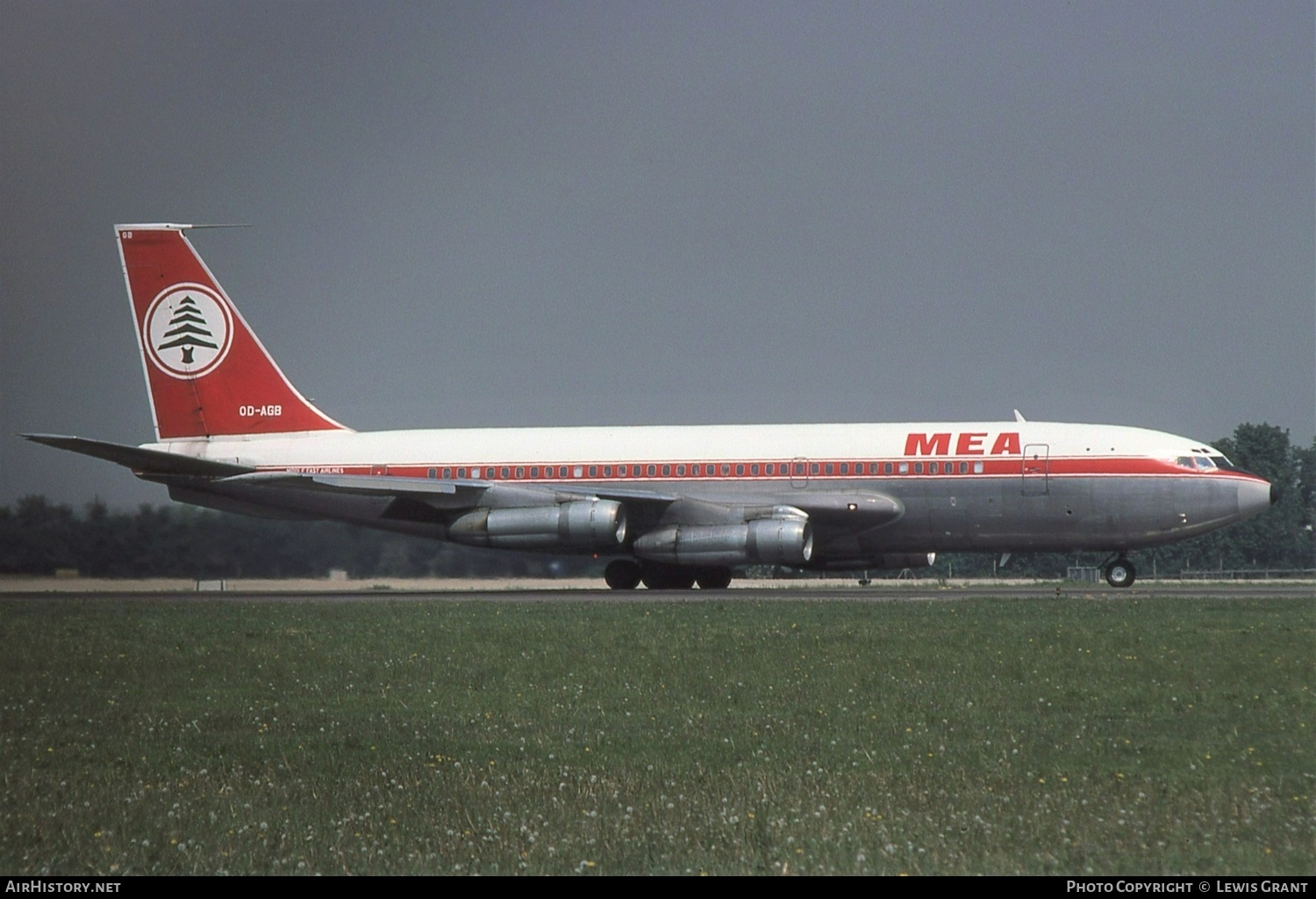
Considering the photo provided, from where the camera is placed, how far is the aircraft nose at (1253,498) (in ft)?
112

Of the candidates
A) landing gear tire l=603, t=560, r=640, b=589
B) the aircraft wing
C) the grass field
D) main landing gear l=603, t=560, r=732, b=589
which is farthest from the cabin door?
the grass field

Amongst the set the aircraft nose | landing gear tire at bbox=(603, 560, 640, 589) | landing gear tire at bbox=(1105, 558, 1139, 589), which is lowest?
landing gear tire at bbox=(1105, 558, 1139, 589)

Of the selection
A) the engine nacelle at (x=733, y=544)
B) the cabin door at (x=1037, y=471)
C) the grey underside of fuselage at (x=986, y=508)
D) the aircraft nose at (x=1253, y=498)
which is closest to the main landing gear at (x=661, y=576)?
the grey underside of fuselage at (x=986, y=508)

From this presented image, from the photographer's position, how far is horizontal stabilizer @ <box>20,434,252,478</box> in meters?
34.7

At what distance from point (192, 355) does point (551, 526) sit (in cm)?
1244

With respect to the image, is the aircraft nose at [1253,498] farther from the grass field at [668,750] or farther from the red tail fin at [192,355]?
the red tail fin at [192,355]

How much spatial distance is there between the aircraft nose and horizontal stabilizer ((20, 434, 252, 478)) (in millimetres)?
24620

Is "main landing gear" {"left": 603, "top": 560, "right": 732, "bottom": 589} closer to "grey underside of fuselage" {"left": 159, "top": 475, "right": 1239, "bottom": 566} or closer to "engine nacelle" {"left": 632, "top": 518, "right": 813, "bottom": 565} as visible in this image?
"grey underside of fuselage" {"left": 159, "top": 475, "right": 1239, "bottom": 566}

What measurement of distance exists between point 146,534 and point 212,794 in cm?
2526

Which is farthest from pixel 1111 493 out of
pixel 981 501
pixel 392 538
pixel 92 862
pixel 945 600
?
pixel 92 862

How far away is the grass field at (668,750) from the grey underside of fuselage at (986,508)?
12267mm

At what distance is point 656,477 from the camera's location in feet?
123

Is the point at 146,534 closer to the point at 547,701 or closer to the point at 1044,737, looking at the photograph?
the point at 547,701

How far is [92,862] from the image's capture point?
335 inches
